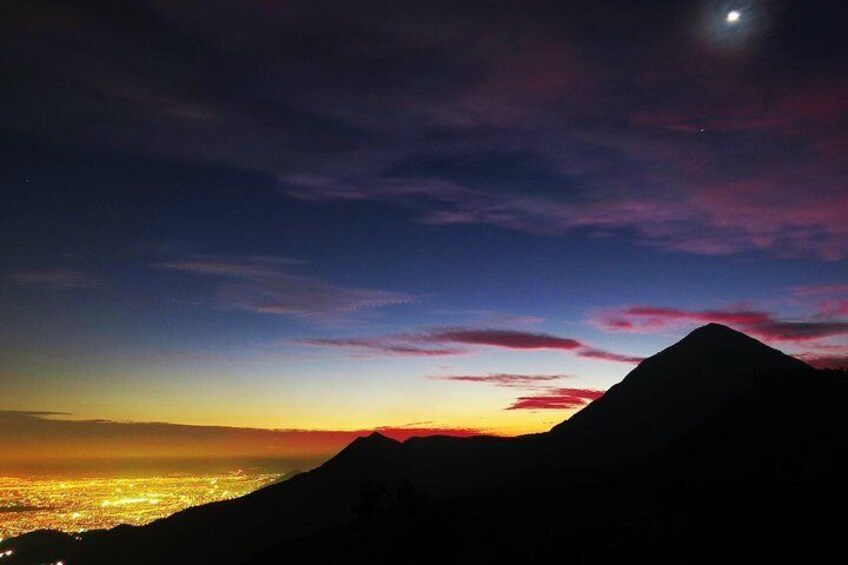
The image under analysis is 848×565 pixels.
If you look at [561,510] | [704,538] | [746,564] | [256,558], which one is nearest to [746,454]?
[561,510]

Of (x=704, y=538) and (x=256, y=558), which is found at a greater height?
(x=704, y=538)

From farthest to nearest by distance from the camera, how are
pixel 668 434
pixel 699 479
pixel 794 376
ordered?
pixel 668 434
pixel 794 376
pixel 699 479

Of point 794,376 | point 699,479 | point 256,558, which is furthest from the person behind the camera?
point 256,558

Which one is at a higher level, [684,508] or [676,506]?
[684,508]

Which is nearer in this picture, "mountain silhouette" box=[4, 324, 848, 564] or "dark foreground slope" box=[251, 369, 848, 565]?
"dark foreground slope" box=[251, 369, 848, 565]

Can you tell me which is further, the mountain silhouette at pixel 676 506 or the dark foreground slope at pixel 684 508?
the mountain silhouette at pixel 676 506

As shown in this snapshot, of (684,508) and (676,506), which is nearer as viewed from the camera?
(684,508)

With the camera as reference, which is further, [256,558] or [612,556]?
[256,558]

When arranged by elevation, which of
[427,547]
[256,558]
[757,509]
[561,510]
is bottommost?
[256,558]

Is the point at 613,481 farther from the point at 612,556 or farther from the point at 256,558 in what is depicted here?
the point at 256,558
